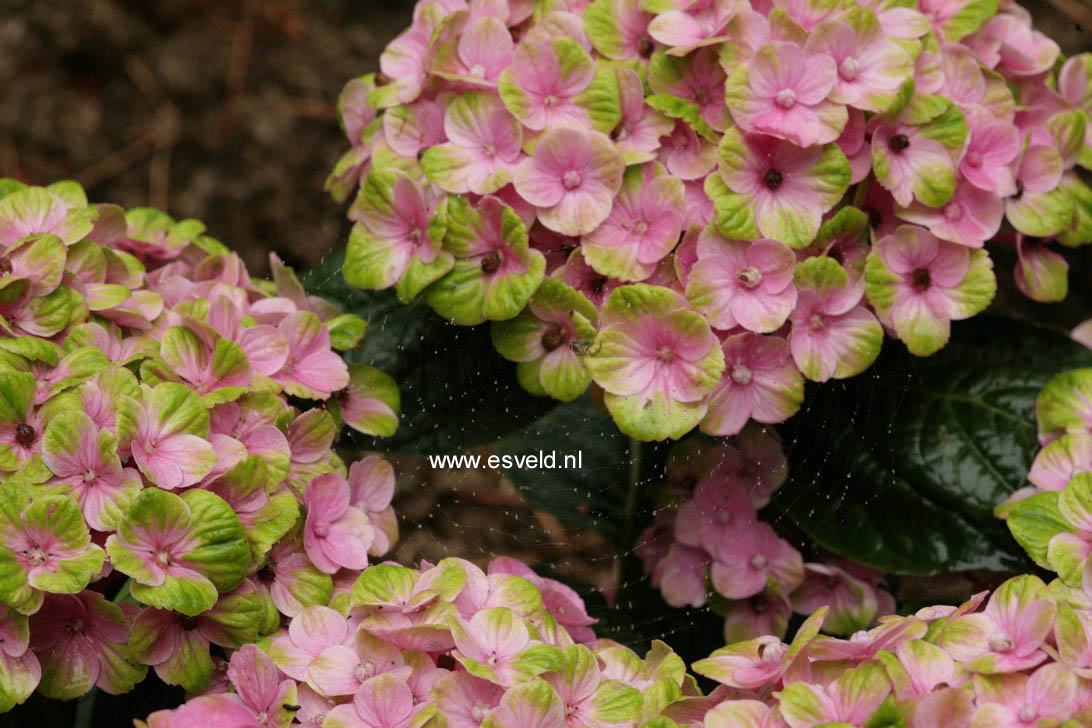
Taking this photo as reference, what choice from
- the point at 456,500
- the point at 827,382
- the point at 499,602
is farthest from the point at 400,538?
the point at 827,382

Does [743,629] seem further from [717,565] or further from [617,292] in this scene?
[617,292]

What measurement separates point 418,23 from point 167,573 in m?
0.45

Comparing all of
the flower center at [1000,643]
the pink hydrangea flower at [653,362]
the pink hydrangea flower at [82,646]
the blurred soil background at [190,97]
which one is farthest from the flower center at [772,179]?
the blurred soil background at [190,97]

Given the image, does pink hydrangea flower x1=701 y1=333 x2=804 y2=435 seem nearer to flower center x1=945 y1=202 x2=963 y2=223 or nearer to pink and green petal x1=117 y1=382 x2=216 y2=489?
flower center x1=945 y1=202 x2=963 y2=223

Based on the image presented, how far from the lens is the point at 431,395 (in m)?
0.94

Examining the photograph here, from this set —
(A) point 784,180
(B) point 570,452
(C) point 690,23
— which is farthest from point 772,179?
(B) point 570,452

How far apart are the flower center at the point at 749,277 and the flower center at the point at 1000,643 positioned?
0.25 meters

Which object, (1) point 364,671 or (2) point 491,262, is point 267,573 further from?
(2) point 491,262

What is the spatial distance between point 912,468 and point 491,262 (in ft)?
1.21

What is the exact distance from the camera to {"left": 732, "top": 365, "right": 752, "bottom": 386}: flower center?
0.81 metres

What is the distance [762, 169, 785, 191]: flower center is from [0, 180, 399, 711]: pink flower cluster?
29 centimetres

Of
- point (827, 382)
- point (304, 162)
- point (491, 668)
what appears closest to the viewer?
point (491, 668)

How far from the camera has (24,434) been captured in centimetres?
73

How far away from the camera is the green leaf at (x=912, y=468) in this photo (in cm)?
94
